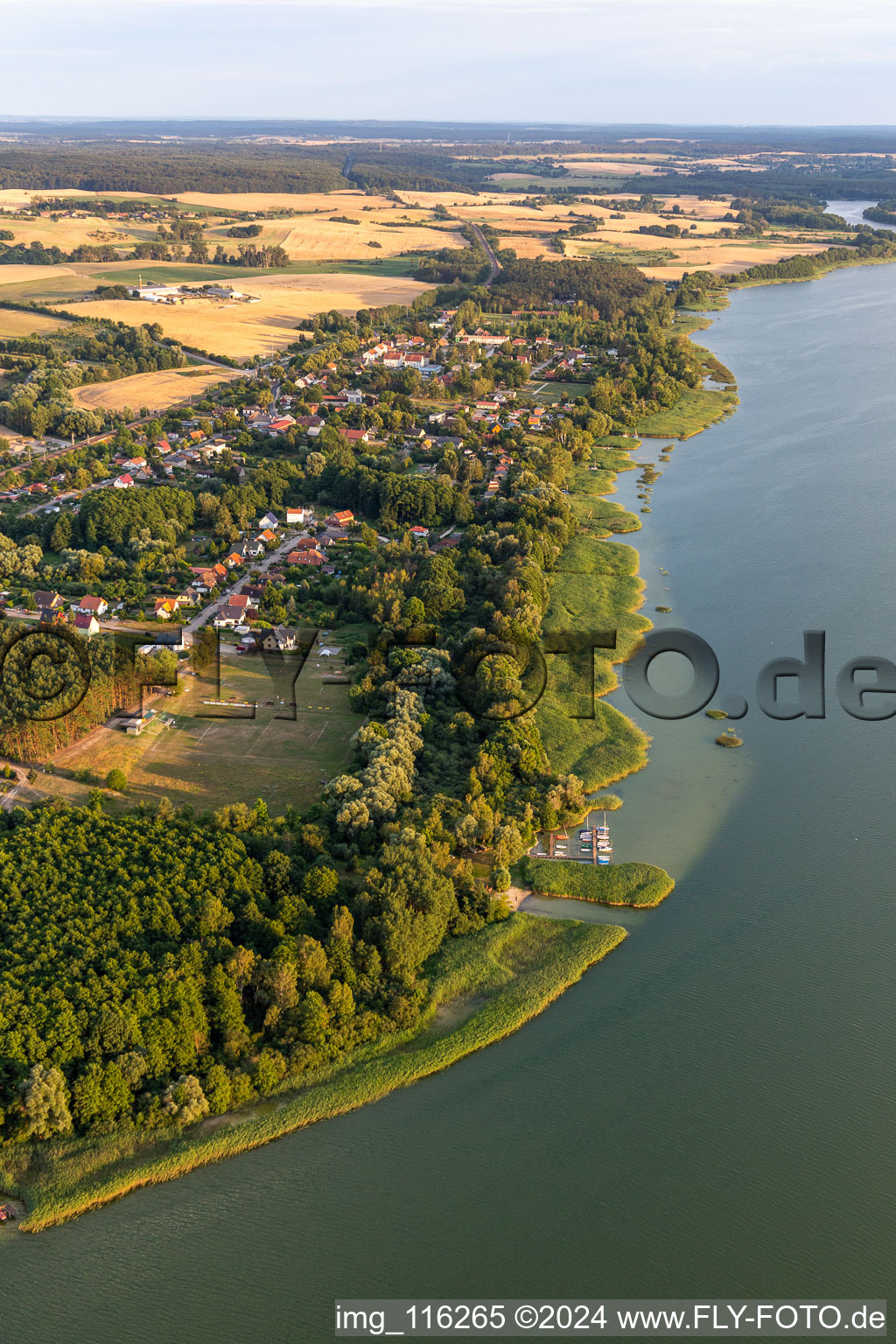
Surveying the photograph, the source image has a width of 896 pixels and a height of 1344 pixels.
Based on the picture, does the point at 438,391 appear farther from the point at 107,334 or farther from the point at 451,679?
the point at 451,679

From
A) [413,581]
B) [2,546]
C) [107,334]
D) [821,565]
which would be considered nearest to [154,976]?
[413,581]

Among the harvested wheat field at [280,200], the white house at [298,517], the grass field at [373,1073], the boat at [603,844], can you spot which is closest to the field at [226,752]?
the grass field at [373,1073]

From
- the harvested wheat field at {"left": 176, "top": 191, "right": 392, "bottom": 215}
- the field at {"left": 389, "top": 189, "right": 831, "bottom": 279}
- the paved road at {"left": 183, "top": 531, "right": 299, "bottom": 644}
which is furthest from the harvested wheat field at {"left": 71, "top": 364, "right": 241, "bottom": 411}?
the harvested wheat field at {"left": 176, "top": 191, "right": 392, "bottom": 215}

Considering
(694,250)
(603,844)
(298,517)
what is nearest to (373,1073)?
(603,844)

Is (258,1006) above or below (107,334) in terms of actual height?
below

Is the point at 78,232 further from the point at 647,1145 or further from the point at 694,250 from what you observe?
the point at 647,1145

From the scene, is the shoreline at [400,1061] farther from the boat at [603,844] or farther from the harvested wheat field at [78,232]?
the harvested wheat field at [78,232]

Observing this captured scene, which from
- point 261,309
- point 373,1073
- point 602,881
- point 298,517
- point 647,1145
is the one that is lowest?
point 647,1145
